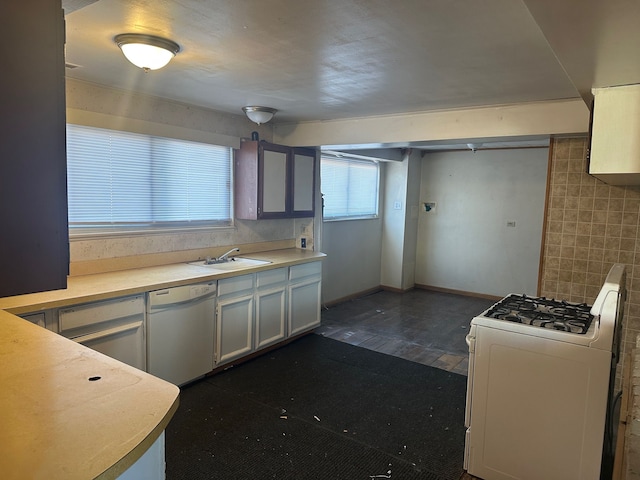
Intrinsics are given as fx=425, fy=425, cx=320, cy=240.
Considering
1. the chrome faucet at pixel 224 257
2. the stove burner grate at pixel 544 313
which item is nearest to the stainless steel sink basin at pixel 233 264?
the chrome faucet at pixel 224 257

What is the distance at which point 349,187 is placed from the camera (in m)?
6.10

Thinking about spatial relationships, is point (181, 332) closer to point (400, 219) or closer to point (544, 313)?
point (544, 313)

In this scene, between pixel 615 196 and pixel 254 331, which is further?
pixel 254 331

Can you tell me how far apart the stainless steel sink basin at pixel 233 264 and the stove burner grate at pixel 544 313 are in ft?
6.90

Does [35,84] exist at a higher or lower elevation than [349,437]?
higher

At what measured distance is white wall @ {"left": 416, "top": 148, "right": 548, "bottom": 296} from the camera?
5.98 metres

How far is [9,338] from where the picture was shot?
1.75 metres

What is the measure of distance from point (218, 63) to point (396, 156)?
432cm

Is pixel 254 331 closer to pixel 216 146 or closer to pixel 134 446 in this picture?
pixel 216 146

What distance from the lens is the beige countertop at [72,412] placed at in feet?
3.28

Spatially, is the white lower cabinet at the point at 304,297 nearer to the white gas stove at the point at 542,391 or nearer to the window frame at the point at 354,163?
the window frame at the point at 354,163

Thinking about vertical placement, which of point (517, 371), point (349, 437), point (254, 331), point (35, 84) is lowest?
point (349, 437)

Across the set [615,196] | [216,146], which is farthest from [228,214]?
[615,196]

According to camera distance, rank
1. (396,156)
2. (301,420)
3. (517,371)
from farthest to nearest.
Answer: (396,156), (301,420), (517,371)
